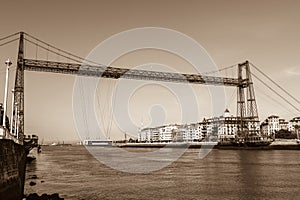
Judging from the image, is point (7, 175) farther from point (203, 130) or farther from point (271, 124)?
point (271, 124)

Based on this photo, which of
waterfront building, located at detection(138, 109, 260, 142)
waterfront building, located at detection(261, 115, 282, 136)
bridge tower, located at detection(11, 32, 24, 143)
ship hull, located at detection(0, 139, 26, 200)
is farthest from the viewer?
waterfront building, located at detection(261, 115, 282, 136)

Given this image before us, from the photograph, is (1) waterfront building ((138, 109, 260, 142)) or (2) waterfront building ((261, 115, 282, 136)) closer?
(1) waterfront building ((138, 109, 260, 142))

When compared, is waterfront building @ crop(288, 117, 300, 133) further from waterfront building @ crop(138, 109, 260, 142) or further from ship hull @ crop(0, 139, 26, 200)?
ship hull @ crop(0, 139, 26, 200)

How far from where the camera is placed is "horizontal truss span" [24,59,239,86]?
4974cm

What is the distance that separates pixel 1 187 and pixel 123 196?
7251 mm

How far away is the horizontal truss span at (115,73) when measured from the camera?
49737mm

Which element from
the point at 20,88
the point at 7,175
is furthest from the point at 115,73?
the point at 7,175

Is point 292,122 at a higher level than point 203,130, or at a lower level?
higher

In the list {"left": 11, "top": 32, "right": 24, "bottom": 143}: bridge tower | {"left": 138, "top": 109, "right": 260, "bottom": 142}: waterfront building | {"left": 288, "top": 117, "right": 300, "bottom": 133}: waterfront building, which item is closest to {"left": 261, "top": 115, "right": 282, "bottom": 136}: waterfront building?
{"left": 288, "top": 117, "right": 300, "bottom": 133}: waterfront building

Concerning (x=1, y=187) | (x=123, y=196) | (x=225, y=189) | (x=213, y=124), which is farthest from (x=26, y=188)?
(x=213, y=124)

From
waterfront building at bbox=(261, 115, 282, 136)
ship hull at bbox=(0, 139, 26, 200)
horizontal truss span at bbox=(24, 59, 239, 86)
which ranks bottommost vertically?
ship hull at bbox=(0, 139, 26, 200)

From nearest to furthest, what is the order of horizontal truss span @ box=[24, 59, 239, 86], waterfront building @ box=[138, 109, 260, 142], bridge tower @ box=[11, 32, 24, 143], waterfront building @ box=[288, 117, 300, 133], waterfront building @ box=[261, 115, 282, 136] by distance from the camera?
1. bridge tower @ box=[11, 32, 24, 143]
2. horizontal truss span @ box=[24, 59, 239, 86]
3. waterfront building @ box=[288, 117, 300, 133]
4. waterfront building @ box=[138, 109, 260, 142]
5. waterfront building @ box=[261, 115, 282, 136]

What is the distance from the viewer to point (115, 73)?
58.0m

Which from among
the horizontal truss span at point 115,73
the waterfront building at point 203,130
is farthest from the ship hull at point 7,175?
Answer: the waterfront building at point 203,130
